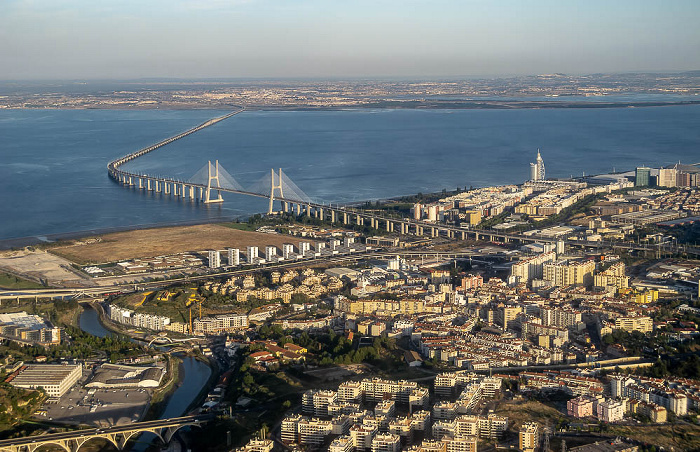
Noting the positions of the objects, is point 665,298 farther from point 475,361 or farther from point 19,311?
point 19,311

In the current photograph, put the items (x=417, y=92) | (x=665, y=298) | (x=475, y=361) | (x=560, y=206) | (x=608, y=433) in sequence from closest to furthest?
1. (x=608, y=433)
2. (x=475, y=361)
3. (x=665, y=298)
4. (x=560, y=206)
5. (x=417, y=92)

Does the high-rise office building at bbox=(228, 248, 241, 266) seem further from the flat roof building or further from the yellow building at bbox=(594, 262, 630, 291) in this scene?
Result: the yellow building at bbox=(594, 262, 630, 291)

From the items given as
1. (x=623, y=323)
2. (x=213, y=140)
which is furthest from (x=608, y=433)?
(x=213, y=140)

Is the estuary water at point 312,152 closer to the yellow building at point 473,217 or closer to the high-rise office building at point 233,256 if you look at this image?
the yellow building at point 473,217

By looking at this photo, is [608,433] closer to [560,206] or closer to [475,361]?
[475,361]

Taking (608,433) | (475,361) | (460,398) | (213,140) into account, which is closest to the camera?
(608,433)

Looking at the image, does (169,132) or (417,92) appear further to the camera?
(417,92)

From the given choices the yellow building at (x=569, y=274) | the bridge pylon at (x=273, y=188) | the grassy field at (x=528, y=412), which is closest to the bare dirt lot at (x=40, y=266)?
the bridge pylon at (x=273, y=188)
